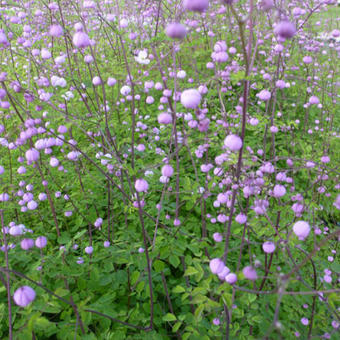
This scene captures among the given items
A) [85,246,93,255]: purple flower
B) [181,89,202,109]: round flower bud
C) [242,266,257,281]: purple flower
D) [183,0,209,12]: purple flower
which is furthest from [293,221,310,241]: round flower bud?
[85,246,93,255]: purple flower

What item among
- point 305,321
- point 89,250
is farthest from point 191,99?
point 305,321

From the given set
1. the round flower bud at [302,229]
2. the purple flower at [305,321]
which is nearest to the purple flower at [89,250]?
the round flower bud at [302,229]


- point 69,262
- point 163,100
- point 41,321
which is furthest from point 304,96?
point 41,321

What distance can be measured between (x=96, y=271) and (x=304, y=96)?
13.5 ft

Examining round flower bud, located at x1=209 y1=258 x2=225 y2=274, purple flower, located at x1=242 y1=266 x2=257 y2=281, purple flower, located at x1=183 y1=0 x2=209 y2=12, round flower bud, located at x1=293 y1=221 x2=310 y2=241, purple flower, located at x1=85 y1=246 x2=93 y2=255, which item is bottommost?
purple flower, located at x1=85 y1=246 x2=93 y2=255

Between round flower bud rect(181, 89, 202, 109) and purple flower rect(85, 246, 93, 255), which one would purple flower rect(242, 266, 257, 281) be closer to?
round flower bud rect(181, 89, 202, 109)

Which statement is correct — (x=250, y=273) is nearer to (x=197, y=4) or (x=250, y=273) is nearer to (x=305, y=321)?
(x=197, y=4)

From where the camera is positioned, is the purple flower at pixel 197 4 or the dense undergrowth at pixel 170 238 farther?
the dense undergrowth at pixel 170 238

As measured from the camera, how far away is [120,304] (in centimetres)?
188

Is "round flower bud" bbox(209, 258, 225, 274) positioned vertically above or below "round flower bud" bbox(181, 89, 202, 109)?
below

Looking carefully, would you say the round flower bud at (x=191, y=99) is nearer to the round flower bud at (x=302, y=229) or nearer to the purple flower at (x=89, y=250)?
the round flower bud at (x=302, y=229)

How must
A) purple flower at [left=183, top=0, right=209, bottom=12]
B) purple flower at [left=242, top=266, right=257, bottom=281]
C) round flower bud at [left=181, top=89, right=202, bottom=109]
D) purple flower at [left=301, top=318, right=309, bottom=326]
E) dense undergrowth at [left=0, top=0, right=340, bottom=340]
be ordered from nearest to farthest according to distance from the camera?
purple flower at [left=183, top=0, right=209, bottom=12] < purple flower at [left=242, top=266, right=257, bottom=281] < round flower bud at [left=181, top=89, right=202, bottom=109] < dense undergrowth at [left=0, top=0, right=340, bottom=340] < purple flower at [left=301, top=318, right=309, bottom=326]

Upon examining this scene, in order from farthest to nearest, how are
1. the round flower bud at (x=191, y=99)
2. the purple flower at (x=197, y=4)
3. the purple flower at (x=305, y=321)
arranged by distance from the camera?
the purple flower at (x=305, y=321) < the round flower bud at (x=191, y=99) < the purple flower at (x=197, y=4)

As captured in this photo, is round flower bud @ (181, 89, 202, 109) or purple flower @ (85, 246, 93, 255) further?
purple flower @ (85, 246, 93, 255)
